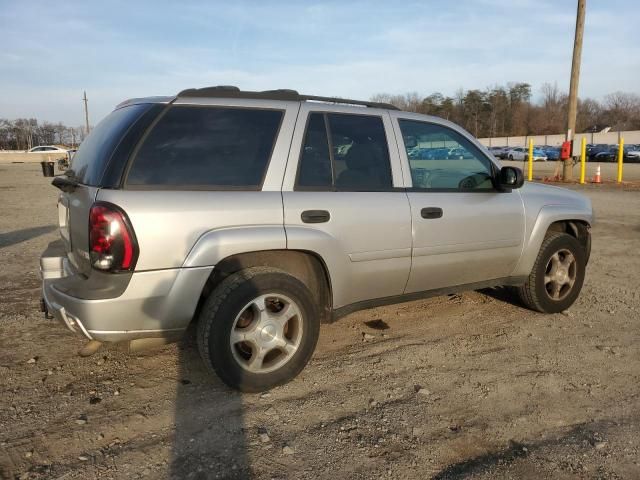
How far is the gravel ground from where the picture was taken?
2.58m

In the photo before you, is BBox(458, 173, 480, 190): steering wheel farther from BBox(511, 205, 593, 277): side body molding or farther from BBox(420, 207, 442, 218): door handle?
BBox(511, 205, 593, 277): side body molding

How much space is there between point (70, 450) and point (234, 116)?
81.7 inches

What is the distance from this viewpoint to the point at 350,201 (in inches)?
138

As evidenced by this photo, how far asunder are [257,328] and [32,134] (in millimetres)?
108248

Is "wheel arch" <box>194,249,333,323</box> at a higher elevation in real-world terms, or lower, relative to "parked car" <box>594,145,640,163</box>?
lower

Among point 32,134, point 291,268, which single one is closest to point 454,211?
point 291,268

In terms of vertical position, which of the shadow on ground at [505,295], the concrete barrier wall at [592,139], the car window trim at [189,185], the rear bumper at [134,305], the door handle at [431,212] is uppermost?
the concrete barrier wall at [592,139]

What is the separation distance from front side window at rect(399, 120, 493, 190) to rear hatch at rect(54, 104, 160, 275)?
6.28 feet

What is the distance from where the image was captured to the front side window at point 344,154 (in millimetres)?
3441

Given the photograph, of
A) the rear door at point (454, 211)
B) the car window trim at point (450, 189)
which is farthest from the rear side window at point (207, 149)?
the rear door at point (454, 211)

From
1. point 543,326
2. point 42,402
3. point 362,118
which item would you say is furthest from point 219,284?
point 543,326

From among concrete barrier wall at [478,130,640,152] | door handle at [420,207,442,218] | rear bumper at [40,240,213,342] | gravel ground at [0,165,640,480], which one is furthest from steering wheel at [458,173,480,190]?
concrete barrier wall at [478,130,640,152]

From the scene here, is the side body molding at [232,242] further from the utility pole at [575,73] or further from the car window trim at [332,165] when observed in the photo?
the utility pole at [575,73]

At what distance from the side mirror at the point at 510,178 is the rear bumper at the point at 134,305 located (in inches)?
97.3
